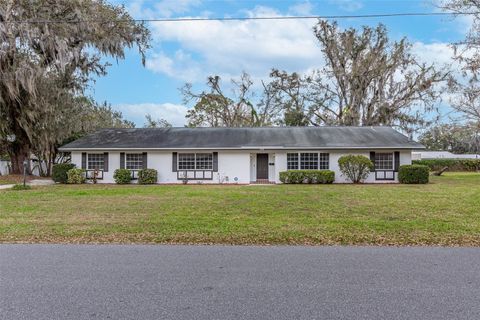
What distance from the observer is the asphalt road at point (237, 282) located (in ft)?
Result: 11.9

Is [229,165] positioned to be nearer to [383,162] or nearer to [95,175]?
[95,175]

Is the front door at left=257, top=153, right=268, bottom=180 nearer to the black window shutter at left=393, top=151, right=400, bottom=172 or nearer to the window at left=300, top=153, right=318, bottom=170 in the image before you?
the window at left=300, top=153, right=318, bottom=170

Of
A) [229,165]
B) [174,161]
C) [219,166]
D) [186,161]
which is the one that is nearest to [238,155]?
[229,165]

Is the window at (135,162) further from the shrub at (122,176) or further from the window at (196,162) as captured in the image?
the window at (196,162)

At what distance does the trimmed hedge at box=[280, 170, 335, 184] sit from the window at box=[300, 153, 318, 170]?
0.89 m

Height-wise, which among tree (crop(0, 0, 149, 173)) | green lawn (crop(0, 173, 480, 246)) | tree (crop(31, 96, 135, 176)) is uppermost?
tree (crop(0, 0, 149, 173))

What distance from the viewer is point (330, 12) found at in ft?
41.3

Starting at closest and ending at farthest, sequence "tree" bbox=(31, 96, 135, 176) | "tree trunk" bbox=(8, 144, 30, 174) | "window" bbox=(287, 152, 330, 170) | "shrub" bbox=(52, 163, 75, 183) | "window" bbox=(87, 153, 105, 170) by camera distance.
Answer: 1. "shrub" bbox=(52, 163, 75, 183)
2. "window" bbox=(287, 152, 330, 170)
3. "window" bbox=(87, 153, 105, 170)
4. "tree" bbox=(31, 96, 135, 176)
5. "tree trunk" bbox=(8, 144, 30, 174)

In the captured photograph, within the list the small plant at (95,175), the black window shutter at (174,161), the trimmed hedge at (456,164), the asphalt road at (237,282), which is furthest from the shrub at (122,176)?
the trimmed hedge at (456,164)

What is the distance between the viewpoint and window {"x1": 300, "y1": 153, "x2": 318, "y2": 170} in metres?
21.4

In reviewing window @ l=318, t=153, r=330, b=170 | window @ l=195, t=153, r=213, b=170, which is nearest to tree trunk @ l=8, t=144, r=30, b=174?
window @ l=195, t=153, r=213, b=170

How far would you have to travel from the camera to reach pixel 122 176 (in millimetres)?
20938

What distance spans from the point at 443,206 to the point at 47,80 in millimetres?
20406

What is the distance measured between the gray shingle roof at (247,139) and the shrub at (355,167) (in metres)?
0.70
